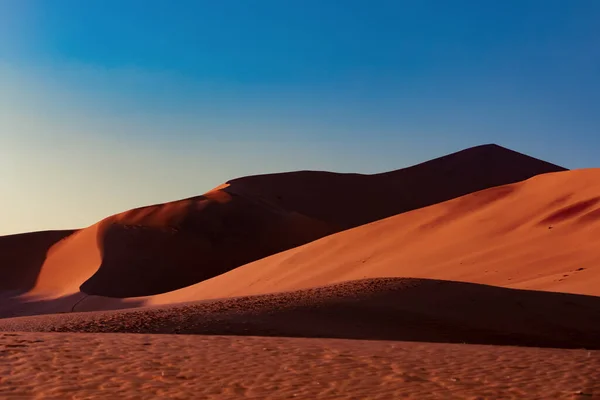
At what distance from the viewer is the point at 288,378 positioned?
8312mm

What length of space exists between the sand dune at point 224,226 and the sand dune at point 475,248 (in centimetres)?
359

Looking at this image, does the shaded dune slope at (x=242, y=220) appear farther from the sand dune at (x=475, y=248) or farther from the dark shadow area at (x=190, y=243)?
the sand dune at (x=475, y=248)

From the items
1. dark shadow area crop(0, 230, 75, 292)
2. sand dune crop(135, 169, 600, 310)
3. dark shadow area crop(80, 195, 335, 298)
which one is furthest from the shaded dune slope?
sand dune crop(135, 169, 600, 310)

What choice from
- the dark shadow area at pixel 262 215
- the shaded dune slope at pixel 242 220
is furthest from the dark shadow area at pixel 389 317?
the shaded dune slope at pixel 242 220

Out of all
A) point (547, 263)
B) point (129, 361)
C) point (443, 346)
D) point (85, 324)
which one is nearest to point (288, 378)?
point (129, 361)

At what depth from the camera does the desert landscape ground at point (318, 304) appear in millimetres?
8258

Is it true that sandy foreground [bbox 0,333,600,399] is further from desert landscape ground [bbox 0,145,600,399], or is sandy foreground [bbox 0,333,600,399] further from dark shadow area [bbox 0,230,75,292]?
dark shadow area [bbox 0,230,75,292]

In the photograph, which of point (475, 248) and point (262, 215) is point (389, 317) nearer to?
point (475, 248)

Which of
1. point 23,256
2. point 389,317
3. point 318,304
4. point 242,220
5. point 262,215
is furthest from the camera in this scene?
point 262,215

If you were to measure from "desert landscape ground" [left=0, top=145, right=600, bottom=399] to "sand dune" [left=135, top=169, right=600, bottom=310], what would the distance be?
11 cm

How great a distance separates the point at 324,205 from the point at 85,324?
4776 cm

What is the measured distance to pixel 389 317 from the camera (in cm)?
1407

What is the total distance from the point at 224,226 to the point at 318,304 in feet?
112

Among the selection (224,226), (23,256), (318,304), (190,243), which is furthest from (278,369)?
(23,256)
